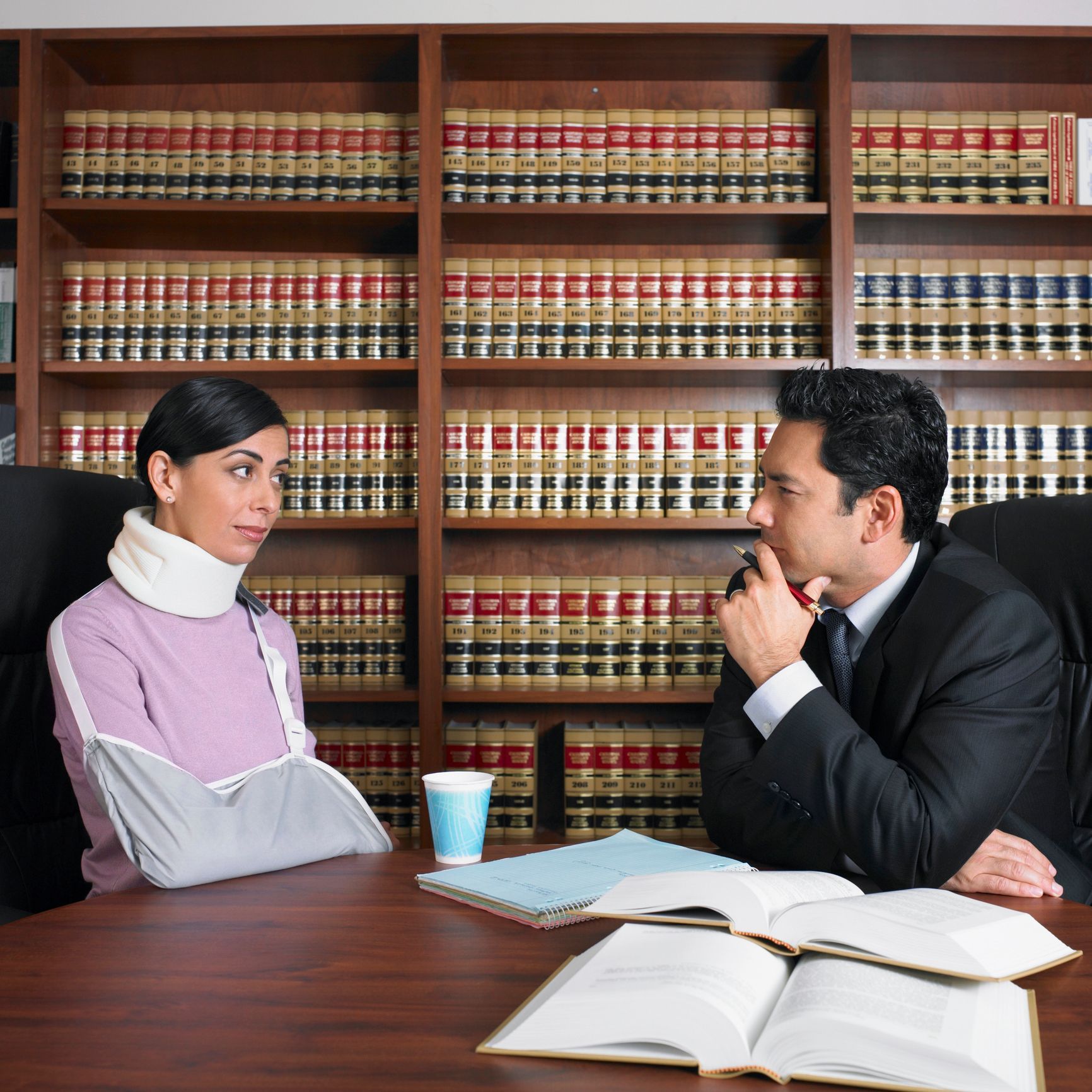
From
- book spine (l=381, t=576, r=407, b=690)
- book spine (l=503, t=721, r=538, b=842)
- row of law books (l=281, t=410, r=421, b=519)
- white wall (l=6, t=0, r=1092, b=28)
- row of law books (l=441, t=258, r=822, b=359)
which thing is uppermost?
white wall (l=6, t=0, r=1092, b=28)

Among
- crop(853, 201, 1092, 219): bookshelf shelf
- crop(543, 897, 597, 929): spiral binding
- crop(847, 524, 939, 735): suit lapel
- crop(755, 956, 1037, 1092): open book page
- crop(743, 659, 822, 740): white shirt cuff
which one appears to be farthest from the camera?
crop(853, 201, 1092, 219): bookshelf shelf

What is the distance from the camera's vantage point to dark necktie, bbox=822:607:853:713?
51.7 inches

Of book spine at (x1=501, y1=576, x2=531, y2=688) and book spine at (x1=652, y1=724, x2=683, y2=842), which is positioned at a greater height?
book spine at (x1=501, y1=576, x2=531, y2=688)

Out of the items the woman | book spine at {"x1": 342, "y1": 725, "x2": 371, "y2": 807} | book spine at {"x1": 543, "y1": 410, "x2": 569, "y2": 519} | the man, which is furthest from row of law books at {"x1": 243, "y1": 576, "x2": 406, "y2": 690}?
the man

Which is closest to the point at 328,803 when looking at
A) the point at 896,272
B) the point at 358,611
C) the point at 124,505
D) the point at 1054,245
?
the point at 124,505

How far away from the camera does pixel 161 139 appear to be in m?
2.62

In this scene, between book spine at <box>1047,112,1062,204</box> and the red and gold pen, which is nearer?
the red and gold pen

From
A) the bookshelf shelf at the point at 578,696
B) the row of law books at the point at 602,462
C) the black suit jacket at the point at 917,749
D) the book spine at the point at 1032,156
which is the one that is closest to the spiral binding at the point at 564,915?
the black suit jacket at the point at 917,749

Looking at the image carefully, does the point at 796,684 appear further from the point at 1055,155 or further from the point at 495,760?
the point at 1055,155

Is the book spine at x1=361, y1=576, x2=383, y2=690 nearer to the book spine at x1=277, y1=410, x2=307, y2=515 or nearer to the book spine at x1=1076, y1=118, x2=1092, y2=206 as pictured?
the book spine at x1=277, y1=410, x2=307, y2=515

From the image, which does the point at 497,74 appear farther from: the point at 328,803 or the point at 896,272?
the point at 328,803

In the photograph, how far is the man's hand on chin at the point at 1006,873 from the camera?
0.99 meters

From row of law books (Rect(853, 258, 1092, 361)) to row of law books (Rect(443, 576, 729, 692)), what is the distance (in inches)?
32.7

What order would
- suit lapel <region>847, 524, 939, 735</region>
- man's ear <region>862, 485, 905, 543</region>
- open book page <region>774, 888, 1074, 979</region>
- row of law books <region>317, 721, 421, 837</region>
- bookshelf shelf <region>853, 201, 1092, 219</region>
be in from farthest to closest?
Result: row of law books <region>317, 721, 421, 837</region> → bookshelf shelf <region>853, 201, 1092, 219</region> → man's ear <region>862, 485, 905, 543</region> → suit lapel <region>847, 524, 939, 735</region> → open book page <region>774, 888, 1074, 979</region>
